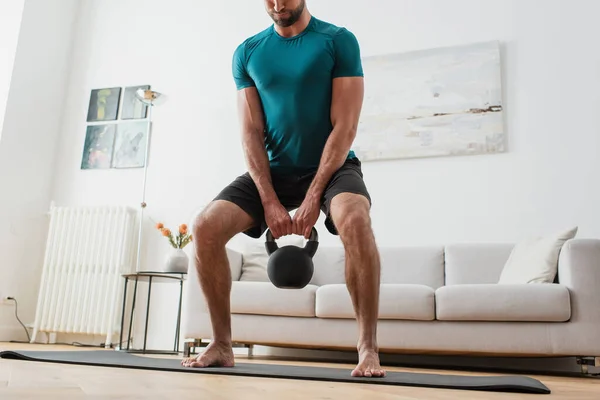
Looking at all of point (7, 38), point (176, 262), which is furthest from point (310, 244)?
point (7, 38)

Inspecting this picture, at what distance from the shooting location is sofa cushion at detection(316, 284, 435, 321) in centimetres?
269

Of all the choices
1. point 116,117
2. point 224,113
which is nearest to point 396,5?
point 224,113

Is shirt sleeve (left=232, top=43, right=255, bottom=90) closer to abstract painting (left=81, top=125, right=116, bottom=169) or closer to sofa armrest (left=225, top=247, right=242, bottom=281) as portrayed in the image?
sofa armrest (left=225, top=247, right=242, bottom=281)

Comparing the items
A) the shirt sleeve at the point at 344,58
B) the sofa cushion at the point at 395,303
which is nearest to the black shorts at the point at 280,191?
the shirt sleeve at the point at 344,58

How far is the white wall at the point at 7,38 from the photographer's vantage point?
437 centimetres

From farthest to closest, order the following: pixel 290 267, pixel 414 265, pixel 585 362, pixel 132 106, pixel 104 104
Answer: pixel 104 104, pixel 132 106, pixel 414 265, pixel 585 362, pixel 290 267

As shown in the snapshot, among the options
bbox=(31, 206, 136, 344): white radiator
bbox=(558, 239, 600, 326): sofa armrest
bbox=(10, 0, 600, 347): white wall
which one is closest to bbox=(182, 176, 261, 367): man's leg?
bbox=(558, 239, 600, 326): sofa armrest

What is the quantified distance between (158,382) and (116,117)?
370 centimetres

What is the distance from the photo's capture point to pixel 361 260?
1626mm

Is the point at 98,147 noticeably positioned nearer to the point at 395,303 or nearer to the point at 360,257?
the point at 395,303

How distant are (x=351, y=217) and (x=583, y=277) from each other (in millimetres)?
1422

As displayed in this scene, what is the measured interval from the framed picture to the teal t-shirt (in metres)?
3.02

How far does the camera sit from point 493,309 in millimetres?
2559

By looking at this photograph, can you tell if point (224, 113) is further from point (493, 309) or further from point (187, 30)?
point (493, 309)
